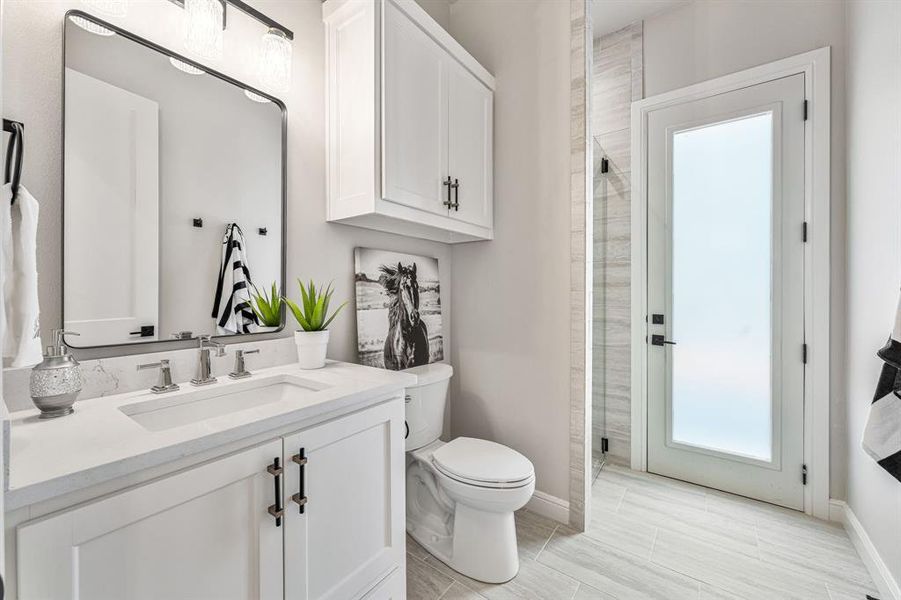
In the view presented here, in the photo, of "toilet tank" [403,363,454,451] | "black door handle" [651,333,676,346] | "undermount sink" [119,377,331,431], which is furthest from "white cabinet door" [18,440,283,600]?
"black door handle" [651,333,676,346]

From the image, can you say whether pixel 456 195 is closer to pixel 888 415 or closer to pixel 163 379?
pixel 163 379

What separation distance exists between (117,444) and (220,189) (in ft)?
3.01

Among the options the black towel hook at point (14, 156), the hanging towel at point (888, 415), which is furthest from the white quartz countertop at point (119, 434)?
the hanging towel at point (888, 415)

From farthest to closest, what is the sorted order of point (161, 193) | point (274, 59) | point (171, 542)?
point (274, 59)
point (161, 193)
point (171, 542)

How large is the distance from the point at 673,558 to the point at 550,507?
1.79 feet

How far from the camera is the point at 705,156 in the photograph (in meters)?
2.32

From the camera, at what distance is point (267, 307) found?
5.00 feet

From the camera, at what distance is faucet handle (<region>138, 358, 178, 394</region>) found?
1.17 metres

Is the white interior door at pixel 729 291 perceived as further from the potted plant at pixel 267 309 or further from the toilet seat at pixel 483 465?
the potted plant at pixel 267 309

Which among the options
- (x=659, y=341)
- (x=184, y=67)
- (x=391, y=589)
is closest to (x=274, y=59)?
(x=184, y=67)

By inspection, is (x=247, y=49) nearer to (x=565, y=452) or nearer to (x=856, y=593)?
(x=565, y=452)

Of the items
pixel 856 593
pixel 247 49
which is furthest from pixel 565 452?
pixel 247 49

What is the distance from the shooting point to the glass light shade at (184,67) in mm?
1300

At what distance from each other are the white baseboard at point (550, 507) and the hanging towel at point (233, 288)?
1610mm
